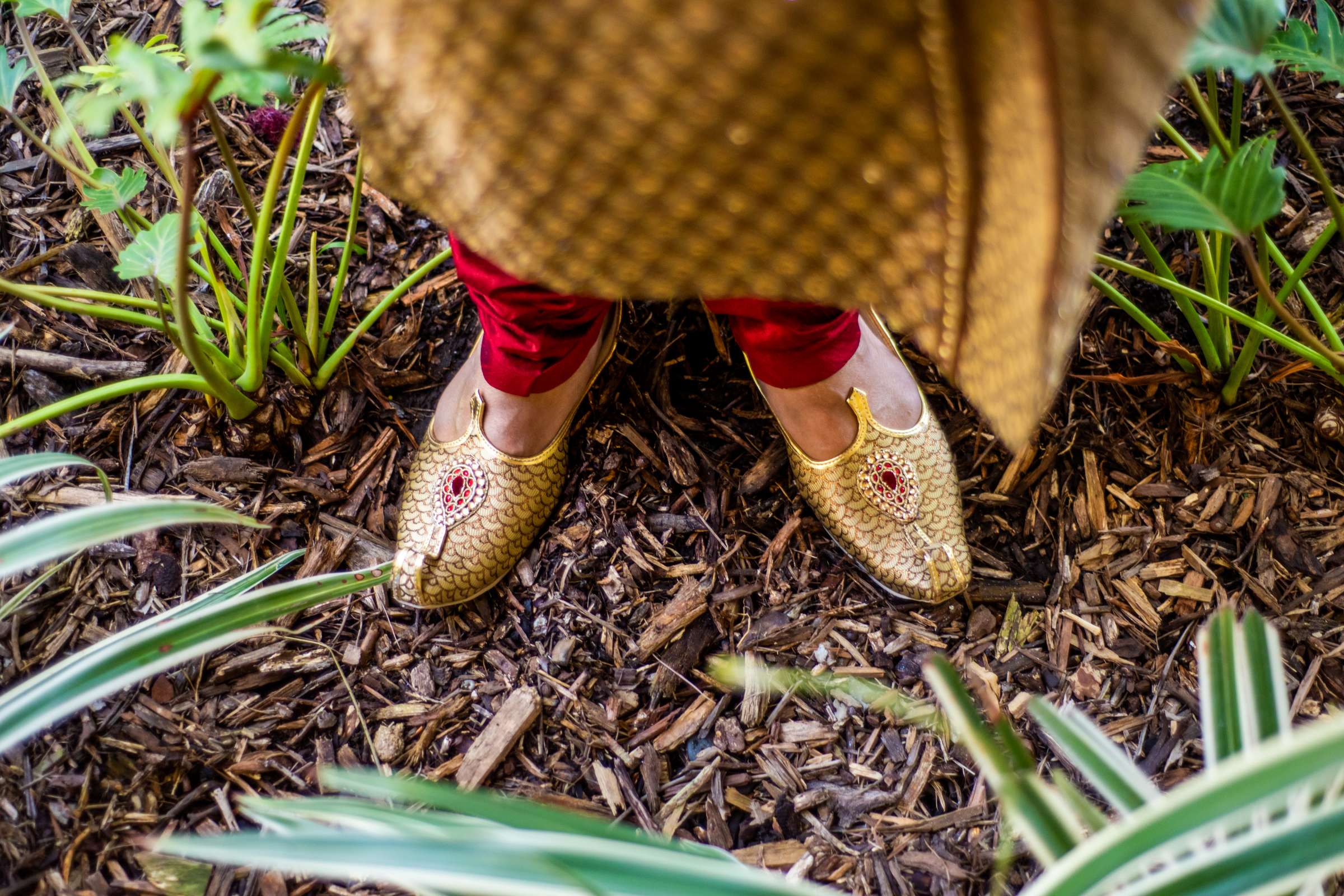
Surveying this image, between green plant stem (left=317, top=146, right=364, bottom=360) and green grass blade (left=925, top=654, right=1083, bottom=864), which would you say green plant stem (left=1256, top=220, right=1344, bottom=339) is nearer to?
green grass blade (left=925, top=654, right=1083, bottom=864)

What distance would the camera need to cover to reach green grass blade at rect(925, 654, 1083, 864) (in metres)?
0.46

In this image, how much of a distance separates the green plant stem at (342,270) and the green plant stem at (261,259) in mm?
67

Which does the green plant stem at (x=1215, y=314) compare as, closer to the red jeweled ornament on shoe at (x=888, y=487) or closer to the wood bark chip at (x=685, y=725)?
the red jeweled ornament on shoe at (x=888, y=487)

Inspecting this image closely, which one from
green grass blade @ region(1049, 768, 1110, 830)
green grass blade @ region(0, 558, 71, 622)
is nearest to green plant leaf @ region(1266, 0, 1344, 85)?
green grass blade @ region(1049, 768, 1110, 830)

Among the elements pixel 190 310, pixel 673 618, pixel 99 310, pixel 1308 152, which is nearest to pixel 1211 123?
pixel 1308 152

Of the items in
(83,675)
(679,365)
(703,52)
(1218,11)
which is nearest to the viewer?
(703,52)

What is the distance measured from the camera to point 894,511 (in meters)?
0.90

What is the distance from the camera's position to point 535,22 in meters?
0.31

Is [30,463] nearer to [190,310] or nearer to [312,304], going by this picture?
[190,310]

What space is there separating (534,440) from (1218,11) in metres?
0.70

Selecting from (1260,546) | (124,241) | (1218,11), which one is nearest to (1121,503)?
Answer: (1260,546)

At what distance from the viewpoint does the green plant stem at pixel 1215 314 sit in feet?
2.74

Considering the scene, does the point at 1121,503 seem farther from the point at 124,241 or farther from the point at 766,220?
the point at 124,241

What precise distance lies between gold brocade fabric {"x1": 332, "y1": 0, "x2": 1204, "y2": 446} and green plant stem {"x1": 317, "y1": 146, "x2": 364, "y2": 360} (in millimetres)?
478
